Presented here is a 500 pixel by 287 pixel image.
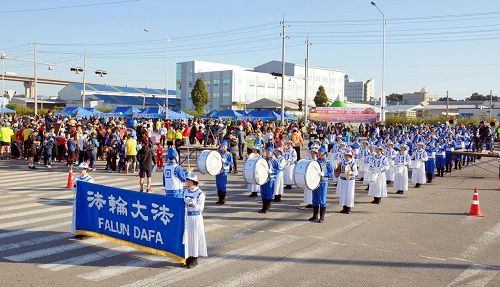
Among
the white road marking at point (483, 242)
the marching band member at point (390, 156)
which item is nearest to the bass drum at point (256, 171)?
the white road marking at point (483, 242)

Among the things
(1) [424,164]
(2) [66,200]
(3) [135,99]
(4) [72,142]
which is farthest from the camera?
(3) [135,99]

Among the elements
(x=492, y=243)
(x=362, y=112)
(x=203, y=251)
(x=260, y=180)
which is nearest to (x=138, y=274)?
(x=203, y=251)

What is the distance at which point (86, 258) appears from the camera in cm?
875

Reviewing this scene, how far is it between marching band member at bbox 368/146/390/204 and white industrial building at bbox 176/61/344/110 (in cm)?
7535

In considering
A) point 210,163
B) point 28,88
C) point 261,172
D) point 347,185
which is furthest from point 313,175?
point 28,88

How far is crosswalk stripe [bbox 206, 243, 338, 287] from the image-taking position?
757 cm

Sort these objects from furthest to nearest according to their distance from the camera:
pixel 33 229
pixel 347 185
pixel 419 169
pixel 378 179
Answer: pixel 419 169, pixel 378 179, pixel 347 185, pixel 33 229

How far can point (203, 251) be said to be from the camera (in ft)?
27.5

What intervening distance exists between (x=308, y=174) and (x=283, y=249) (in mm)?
2786

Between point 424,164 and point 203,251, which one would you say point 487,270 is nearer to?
point 203,251

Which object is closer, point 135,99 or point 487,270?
point 487,270

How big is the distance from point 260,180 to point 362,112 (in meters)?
33.5

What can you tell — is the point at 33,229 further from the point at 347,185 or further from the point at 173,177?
the point at 347,185

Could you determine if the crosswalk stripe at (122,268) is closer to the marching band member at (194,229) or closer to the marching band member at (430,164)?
the marching band member at (194,229)
